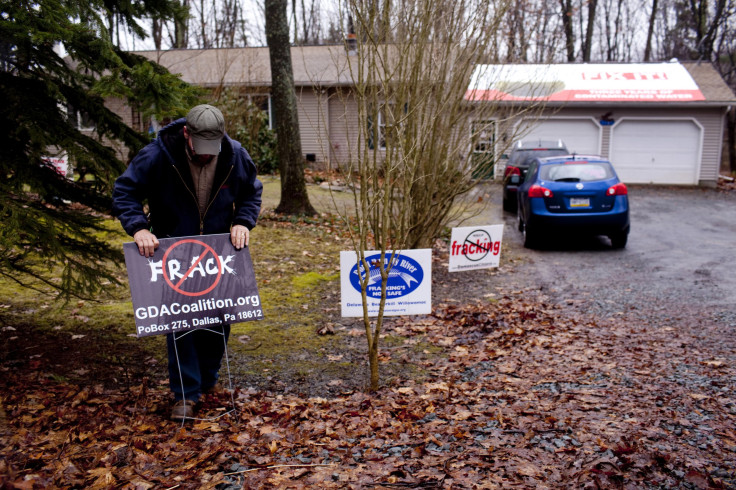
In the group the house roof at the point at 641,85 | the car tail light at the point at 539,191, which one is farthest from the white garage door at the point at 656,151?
the car tail light at the point at 539,191

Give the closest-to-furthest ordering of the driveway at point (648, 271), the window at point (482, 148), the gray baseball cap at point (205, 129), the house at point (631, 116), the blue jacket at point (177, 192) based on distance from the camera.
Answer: the gray baseball cap at point (205, 129) → the blue jacket at point (177, 192) → the driveway at point (648, 271) → the window at point (482, 148) → the house at point (631, 116)

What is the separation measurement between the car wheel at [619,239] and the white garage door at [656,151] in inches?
541

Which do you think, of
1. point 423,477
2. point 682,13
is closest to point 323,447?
point 423,477

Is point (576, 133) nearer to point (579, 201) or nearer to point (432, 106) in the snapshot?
point (579, 201)

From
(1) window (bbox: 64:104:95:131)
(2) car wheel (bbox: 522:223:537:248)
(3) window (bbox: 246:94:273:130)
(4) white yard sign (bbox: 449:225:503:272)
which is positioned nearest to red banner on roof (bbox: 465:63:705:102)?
(3) window (bbox: 246:94:273:130)

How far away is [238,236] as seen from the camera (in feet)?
13.3

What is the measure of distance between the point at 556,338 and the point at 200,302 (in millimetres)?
3886

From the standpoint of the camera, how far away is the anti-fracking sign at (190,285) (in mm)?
3844

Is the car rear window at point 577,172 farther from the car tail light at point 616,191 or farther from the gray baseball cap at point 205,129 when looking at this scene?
the gray baseball cap at point 205,129

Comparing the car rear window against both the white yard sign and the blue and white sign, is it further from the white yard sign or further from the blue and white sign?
the blue and white sign

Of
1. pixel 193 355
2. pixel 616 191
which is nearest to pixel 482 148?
pixel 616 191

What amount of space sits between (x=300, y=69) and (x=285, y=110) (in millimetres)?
13792

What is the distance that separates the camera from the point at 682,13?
3706 cm

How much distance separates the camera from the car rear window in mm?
11329
